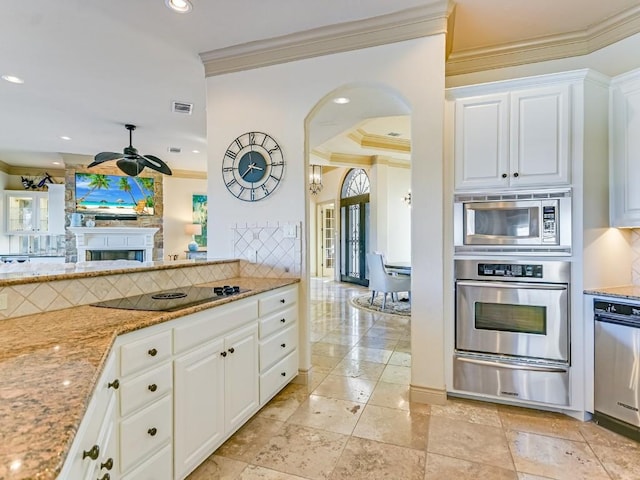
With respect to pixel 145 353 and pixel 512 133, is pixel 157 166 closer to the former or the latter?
pixel 145 353

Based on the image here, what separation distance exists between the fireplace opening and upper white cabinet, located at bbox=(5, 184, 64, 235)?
91 cm

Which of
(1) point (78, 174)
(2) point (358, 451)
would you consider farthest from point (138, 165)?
(2) point (358, 451)

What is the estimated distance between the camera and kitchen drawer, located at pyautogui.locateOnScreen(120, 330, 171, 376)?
1.40 metres

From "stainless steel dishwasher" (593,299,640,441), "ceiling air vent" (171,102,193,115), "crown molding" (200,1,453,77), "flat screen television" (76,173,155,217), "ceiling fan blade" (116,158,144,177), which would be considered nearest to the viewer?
"stainless steel dishwasher" (593,299,640,441)

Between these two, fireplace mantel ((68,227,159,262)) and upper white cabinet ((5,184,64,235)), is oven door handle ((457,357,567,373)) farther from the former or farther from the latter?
upper white cabinet ((5,184,64,235))

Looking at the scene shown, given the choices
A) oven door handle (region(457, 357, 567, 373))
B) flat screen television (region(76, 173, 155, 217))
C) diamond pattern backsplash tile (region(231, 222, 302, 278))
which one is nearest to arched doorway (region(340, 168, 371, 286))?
flat screen television (region(76, 173, 155, 217))

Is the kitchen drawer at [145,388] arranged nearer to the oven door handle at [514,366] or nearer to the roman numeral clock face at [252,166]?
the roman numeral clock face at [252,166]

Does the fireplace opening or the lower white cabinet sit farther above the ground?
the fireplace opening

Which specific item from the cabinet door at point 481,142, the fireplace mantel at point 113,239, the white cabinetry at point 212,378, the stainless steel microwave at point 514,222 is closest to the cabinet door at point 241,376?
the white cabinetry at point 212,378

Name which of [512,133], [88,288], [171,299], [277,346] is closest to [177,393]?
[171,299]

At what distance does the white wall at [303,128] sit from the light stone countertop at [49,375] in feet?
4.84

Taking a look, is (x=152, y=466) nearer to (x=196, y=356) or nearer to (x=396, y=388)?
(x=196, y=356)

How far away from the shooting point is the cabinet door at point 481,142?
2598mm

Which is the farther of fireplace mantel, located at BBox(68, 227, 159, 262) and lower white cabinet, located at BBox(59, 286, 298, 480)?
fireplace mantel, located at BBox(68, 227, 159, 262)
